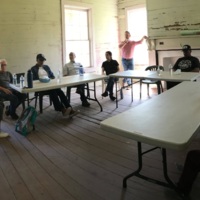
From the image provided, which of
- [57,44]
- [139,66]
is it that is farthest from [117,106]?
[139,66]

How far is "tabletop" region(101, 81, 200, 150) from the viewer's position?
4.74 feet

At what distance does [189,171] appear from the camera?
184 centimetres

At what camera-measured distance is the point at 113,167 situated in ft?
8.32

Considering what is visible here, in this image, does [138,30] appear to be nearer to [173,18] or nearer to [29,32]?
[173,18]

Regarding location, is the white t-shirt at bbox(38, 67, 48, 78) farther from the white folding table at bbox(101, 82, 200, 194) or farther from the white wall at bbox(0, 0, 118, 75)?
the white folding table at bbox(101, 82, 200, 194)

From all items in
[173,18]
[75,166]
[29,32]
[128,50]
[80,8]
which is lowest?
[75,166]

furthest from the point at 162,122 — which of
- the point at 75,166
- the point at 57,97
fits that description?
the point at 57,97

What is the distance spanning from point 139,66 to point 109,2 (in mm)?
2047

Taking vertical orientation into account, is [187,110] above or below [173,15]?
below

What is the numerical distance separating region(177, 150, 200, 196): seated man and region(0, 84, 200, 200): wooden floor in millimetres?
106

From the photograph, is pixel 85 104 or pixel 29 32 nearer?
pixel 85 104

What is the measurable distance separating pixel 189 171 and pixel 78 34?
224 inches

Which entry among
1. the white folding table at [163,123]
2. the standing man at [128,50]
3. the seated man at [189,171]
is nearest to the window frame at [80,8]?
the standing man at [128,50]

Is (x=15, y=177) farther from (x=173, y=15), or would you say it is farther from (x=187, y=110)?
(x=173, y=15)
